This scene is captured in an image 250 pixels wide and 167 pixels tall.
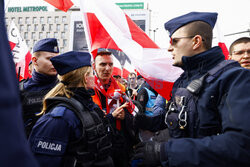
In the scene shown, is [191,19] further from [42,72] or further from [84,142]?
[42,72]

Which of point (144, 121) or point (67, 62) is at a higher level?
point (67, 62)

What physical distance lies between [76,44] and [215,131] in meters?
29.1

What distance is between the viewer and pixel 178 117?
159cm

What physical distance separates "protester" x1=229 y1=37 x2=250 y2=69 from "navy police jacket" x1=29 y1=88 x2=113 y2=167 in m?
2.77

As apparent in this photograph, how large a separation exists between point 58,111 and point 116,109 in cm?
115

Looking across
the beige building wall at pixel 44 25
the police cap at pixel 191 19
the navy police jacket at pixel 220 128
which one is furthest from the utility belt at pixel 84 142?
the beige building wall at pixel 44 25

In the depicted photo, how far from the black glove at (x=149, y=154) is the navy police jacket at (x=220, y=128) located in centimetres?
4

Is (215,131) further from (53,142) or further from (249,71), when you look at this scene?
(53,142)

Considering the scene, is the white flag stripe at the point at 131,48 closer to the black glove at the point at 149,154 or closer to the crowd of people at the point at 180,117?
the crowd of people at the point at 180,117

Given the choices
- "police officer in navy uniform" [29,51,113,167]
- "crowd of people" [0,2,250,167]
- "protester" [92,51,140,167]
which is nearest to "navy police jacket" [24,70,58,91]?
"crowd of people" [0,2,250,167]

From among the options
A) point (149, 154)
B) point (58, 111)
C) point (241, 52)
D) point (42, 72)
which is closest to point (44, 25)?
point (42, 72)

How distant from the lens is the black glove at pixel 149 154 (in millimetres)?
1285

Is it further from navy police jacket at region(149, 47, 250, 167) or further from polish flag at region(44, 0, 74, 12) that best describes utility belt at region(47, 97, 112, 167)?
polish flag at region(44, 0, 74, 12)

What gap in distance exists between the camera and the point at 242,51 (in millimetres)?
3174
